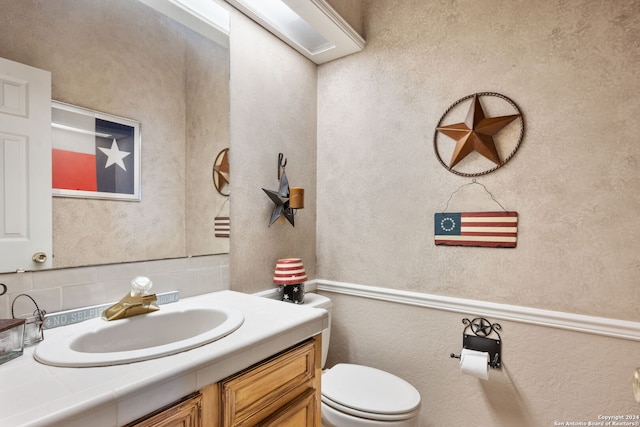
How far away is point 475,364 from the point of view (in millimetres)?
1392

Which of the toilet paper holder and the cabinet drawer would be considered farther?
the toilet paper holder

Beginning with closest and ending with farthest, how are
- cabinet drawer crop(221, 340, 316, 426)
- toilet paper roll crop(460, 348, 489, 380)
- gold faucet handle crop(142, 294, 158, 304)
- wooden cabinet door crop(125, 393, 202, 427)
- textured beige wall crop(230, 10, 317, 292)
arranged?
1. wooden cabinet door crop(125, 393, 202, 427)
2. cabinet drawer crop(221, 340, 316, 426)
3. gold faucet handle crop(142, 294, 158, 304)
4. toilet paper roll crop(460, 348, 489, 380)
5. textured beige wall crop(230, 10, 317, 292)

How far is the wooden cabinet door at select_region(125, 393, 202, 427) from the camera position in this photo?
657mm

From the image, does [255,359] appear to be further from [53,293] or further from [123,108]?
[123,108]

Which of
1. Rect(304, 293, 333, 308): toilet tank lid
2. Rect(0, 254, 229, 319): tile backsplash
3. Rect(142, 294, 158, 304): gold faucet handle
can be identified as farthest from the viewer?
Rect(304, 293, 333, 308): toilet tank lid

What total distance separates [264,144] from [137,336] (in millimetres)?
1050

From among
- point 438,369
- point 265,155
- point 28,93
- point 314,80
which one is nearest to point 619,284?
point 438,369

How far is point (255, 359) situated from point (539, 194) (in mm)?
1322

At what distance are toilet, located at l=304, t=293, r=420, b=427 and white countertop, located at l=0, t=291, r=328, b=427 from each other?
589mm

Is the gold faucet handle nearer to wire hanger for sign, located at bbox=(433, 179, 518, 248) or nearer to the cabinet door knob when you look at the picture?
the cabinet door knob

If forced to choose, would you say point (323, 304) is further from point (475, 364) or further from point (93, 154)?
point (93, 154)

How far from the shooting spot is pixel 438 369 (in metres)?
1.61

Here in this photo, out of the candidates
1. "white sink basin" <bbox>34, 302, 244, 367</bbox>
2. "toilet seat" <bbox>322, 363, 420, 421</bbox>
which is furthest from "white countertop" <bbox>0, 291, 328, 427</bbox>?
"toilet seat" <bbox>322, 363, 420, 421</bbox>

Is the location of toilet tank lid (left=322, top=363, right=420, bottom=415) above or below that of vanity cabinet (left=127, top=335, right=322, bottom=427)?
below
